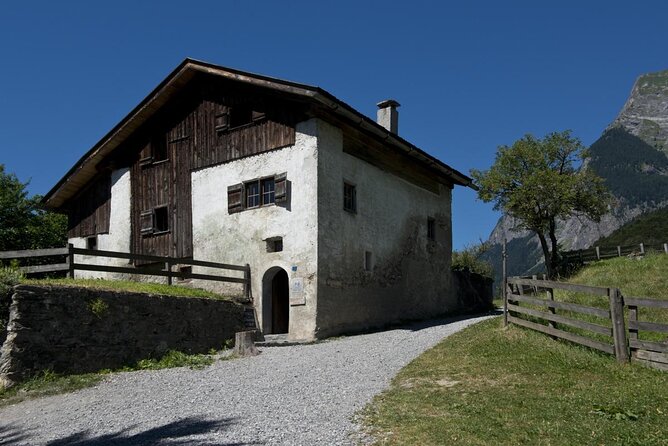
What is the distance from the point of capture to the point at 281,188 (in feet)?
59.5

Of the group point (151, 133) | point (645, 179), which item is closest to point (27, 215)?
point (151, 133)

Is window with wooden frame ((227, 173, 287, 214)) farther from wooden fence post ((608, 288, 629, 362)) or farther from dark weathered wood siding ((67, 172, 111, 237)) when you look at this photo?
wooden fence post ((608, 288, 629, 362))

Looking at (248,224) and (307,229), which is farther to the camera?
(248,224)

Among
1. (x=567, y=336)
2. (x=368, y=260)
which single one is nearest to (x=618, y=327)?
(x=567, y=336)

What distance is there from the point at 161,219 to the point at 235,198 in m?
4.47

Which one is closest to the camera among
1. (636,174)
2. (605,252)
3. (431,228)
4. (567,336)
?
(567,336)

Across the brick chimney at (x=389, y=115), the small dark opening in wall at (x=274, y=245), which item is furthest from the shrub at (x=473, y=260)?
the small dark opening in wall at (x=274, y=245)

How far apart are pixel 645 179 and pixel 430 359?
19219 cm

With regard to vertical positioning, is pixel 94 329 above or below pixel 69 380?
above

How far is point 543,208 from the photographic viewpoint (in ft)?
134

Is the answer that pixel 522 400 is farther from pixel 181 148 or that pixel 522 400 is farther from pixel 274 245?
pixel 181 148

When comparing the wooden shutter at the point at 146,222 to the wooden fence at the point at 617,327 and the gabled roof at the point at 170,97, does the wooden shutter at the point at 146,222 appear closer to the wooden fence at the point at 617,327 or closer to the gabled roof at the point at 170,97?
the gabled roof at the point at 170,97

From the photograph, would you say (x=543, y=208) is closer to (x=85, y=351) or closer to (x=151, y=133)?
(x=151, y=133)

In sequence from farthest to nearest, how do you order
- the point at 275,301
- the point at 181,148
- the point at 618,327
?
the point at 181,148 → the point at 275,301 → the point at 618,327
